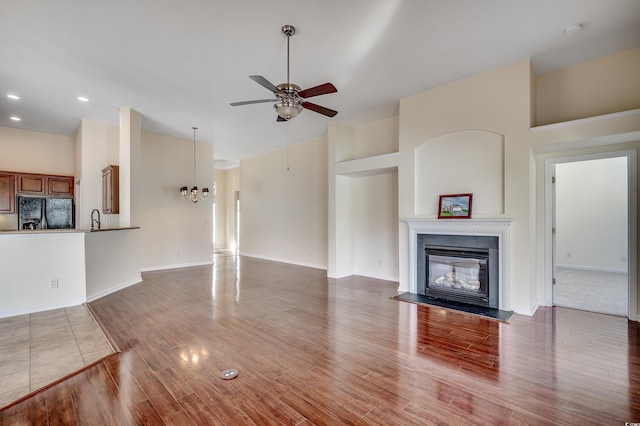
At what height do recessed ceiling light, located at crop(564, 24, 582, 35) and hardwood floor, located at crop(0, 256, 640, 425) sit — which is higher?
recessed ceiling light, located at crop(564, 24, 582, 35)

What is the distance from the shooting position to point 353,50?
369cm

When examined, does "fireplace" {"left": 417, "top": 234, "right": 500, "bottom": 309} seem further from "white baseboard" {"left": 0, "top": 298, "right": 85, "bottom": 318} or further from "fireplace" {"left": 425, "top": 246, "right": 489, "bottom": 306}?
"white baseboard" {"left": 0, "top": 298, "right": 85, "bottom": 318}

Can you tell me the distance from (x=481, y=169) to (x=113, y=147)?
7.36m

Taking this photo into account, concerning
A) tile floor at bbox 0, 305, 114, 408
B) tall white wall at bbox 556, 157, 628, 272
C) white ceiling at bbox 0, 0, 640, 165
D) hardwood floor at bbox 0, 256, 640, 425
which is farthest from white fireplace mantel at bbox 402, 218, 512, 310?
tall white wall at bbox 556, 157, 628, 272

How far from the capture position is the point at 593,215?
7016 mm

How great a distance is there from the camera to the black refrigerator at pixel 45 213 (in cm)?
648

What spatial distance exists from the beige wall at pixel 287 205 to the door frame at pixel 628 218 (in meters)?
4.54

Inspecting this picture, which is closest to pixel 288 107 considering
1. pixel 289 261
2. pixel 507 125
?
pixel 507 125

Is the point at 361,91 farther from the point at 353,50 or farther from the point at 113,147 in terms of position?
the point at 113,147

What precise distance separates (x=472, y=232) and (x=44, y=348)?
216 inches

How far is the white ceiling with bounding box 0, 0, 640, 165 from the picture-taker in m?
2.96

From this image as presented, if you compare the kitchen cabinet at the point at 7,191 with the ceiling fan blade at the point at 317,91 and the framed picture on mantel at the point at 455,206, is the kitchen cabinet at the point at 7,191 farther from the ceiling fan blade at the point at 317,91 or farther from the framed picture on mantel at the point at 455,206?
the framed picture on mantel at the point at 455,206

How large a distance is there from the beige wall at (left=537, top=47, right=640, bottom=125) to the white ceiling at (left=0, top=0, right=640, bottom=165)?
0.61 feet

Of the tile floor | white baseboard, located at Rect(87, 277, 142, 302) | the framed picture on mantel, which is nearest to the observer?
the tile floor
